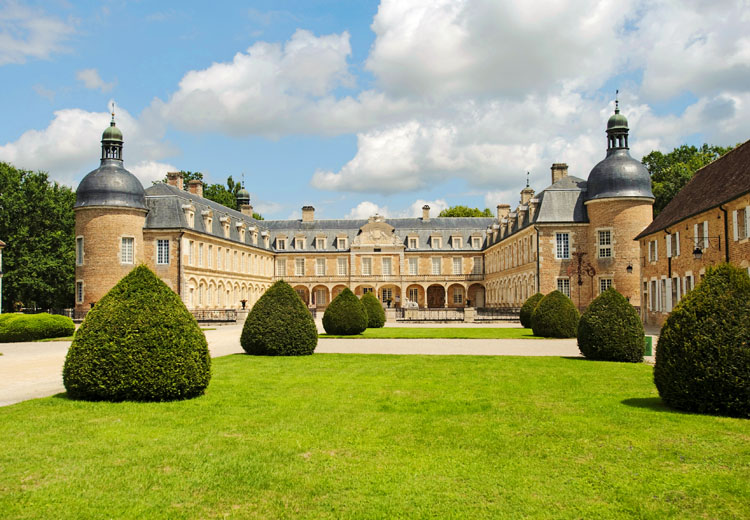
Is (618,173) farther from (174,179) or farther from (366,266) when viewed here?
(174,179)

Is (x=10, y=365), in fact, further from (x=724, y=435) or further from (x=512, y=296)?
(x=512, y=296)

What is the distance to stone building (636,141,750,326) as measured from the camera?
2047cm

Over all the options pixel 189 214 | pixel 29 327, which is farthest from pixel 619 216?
pixel 29 327

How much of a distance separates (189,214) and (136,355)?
34.4 metres

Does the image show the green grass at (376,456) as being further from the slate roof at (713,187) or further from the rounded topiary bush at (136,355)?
the slate roof at (713,187)

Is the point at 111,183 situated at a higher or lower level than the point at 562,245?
higher

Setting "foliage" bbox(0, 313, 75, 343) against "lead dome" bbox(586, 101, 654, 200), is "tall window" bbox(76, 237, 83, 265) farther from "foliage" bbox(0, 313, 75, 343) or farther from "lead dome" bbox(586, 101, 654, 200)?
"lead dome" bbox(586, 101, 654, 200)

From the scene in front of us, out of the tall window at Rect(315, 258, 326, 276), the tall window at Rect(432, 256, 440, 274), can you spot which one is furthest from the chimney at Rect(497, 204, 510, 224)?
the tall window at Rect(315, 258, 326, 276)

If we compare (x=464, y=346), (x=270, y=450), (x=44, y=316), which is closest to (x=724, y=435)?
(x=270, y=450)

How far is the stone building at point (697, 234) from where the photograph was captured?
67.2 feet

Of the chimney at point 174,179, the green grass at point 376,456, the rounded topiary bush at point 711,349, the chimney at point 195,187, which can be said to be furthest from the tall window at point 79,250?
the rounded topiary bush at point 711,349

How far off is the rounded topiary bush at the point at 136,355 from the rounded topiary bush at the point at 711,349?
6293 millimetres

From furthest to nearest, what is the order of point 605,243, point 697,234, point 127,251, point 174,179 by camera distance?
point 174,179 < point 127,251 < point 605,243 < point 697,234

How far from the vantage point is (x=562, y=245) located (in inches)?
1529
